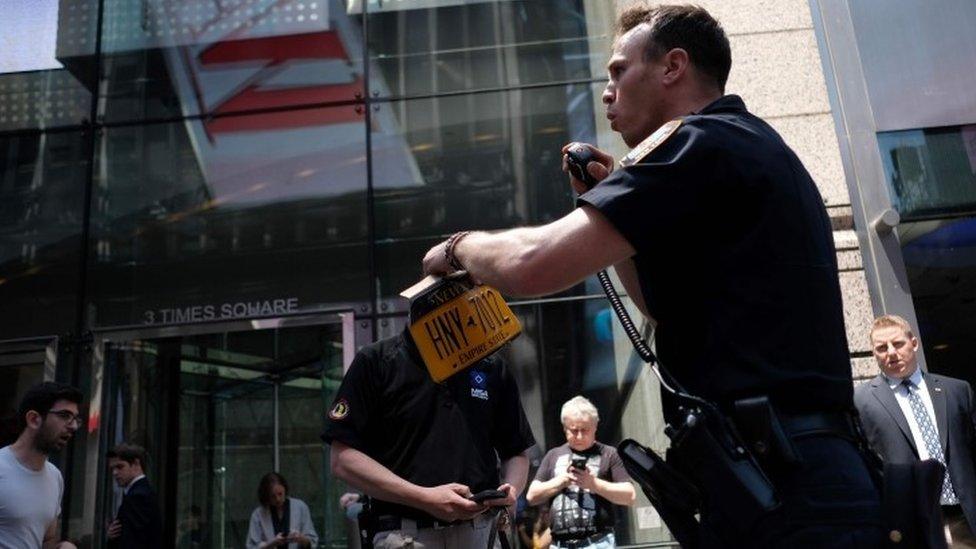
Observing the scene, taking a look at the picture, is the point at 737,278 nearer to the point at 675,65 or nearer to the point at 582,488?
the point at 675,65

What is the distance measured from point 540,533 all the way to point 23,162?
7014 millimetres

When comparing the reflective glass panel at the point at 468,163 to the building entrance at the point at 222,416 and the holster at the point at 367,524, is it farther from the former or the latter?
the holster at the point at 367,524

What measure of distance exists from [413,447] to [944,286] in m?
5.32

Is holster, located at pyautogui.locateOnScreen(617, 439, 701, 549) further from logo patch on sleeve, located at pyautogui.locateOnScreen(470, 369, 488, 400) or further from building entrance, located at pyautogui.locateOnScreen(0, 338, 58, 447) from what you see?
building entrance, located at pyautogui.locateOnScreen(0, 338, 58, 447)

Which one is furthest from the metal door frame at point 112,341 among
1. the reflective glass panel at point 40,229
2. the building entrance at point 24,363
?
the reflective glass panel at point 40,229

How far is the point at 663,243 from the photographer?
2.04 meters

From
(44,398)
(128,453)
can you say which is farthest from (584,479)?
(128,453)

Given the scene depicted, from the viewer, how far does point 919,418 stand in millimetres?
5727

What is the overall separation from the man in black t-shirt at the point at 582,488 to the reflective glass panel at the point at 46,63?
6.71m

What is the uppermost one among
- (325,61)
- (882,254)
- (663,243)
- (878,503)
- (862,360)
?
(325,61)

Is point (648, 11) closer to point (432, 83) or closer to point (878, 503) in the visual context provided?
point (878, 503)

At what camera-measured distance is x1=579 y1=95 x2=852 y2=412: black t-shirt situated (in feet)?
6.41

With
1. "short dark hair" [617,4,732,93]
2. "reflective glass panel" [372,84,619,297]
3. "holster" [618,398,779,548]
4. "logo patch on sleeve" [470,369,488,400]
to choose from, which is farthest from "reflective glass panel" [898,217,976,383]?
"holster" [618,398,779,548]

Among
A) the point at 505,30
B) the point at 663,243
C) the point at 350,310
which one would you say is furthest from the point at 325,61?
the point at 663,243
